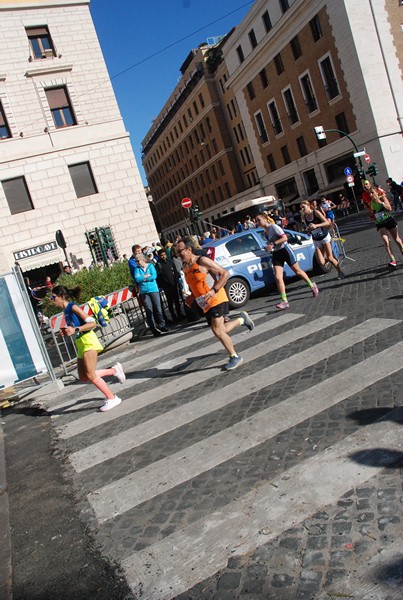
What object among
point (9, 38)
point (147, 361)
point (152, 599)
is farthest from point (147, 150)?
point (152, 599)

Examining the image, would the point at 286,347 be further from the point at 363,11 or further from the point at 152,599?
the point at 363,11

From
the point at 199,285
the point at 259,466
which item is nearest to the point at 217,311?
the point at 199,285

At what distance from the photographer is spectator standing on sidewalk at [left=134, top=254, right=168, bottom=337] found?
396 inches

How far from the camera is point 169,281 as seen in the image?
437 inches

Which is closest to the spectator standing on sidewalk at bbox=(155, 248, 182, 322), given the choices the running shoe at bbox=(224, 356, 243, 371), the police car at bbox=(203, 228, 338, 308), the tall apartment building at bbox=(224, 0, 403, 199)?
the police car at bbox=(203, 228, 338, 308)

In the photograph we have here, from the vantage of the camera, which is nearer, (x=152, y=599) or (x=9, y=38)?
(x=152, y=599)

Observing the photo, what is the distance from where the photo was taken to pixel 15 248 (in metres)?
21.1

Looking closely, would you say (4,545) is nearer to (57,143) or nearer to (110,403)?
(110,403)

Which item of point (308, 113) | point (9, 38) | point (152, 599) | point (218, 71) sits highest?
point (218, 71)

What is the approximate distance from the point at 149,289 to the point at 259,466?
6821 millimetres

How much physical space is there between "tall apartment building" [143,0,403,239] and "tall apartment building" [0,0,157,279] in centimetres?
1370

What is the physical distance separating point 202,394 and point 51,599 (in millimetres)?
3073

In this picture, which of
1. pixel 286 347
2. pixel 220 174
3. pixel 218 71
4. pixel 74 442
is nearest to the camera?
pixel 74 442

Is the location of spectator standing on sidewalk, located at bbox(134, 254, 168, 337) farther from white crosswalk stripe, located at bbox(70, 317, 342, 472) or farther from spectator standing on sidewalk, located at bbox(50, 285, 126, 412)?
white crosswalk stripe, located at bbox(70, 317, 342, 472)
